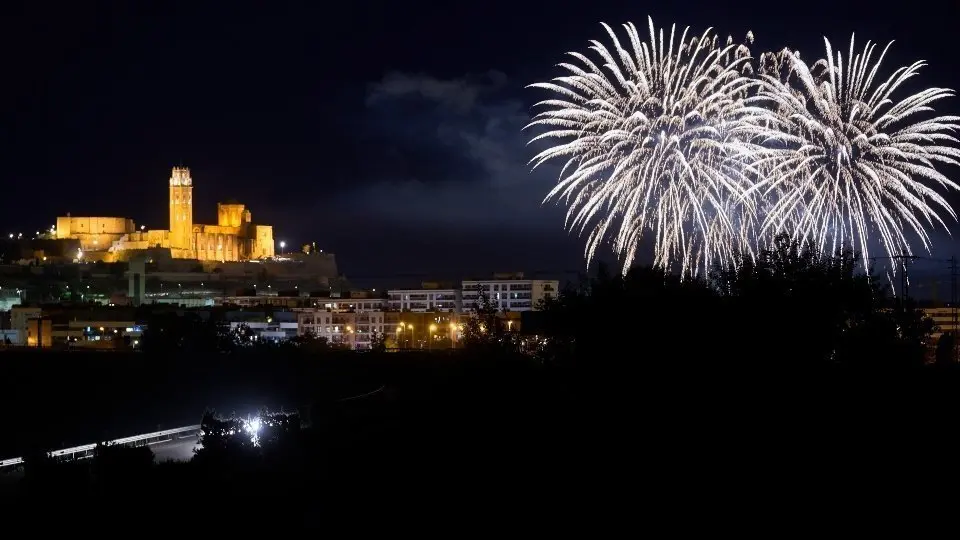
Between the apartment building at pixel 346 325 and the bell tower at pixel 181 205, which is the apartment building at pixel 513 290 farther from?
the bell tower at pixel 181 205

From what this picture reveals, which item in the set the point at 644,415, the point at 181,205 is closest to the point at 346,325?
the point at 181,205

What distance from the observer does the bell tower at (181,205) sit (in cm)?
8481

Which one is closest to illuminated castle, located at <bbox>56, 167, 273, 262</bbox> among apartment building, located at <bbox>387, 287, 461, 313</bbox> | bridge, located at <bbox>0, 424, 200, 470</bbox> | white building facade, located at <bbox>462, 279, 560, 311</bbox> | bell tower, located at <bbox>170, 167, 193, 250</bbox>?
bell tower, located at <bbox>170, 167, 193, 250</bbox>

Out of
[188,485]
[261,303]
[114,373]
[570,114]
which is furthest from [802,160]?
[261,303]

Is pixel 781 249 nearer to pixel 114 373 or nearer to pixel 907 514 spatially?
pixel 907 514

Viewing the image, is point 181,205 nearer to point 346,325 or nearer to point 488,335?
point 346,325

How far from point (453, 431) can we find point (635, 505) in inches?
→ 145

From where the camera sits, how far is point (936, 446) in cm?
1333

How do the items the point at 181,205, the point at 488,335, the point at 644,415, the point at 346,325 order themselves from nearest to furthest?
the point at 644,415 < the point at 488,335 < the point at 346,325 < the point at 181,205

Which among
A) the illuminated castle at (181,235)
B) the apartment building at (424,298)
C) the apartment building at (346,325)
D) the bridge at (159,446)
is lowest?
the bridge at (159,446)

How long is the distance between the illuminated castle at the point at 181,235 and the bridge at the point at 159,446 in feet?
174

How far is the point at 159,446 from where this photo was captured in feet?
93.9

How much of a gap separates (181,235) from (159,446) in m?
57.6

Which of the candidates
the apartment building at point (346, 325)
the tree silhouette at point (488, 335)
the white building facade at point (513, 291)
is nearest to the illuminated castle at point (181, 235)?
the apartment building at point (346, 325)
